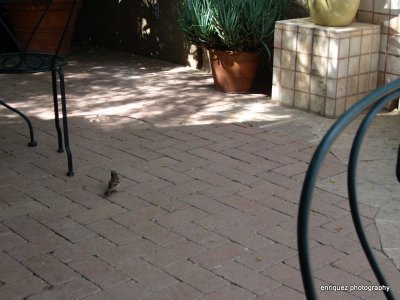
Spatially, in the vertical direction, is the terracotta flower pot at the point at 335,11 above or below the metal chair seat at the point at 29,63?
above

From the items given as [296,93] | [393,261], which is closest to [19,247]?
[393,261]

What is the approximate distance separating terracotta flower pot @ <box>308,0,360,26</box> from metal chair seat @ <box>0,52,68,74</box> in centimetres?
217

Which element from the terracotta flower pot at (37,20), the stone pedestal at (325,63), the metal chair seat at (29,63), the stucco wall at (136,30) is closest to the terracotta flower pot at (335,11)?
the stone pedestal at (325,63)

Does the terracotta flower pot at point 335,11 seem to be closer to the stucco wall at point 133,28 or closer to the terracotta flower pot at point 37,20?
the stucco wall at point 133,28

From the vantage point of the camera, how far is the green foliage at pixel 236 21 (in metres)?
5.51

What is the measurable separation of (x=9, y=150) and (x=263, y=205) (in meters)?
1.85

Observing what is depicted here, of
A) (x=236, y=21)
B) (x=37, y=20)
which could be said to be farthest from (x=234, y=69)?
(x=37, y=20)

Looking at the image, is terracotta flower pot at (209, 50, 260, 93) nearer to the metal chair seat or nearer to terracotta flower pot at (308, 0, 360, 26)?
terracotta flower pot at (308, 0, 360, 26)

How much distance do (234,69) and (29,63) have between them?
234cm

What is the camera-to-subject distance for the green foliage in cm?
551

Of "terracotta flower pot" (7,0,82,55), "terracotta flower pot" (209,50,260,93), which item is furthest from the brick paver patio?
"terracotta flower pot" (7,0,82,55)

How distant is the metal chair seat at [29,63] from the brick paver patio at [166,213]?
2.15ft

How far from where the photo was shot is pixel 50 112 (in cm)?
530

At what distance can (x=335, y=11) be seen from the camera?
5.02 meters
